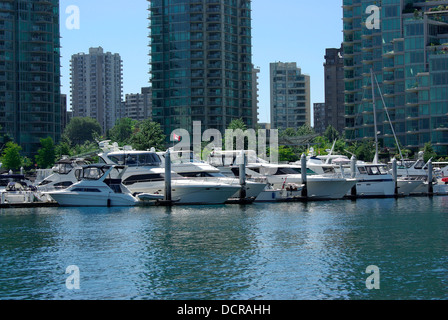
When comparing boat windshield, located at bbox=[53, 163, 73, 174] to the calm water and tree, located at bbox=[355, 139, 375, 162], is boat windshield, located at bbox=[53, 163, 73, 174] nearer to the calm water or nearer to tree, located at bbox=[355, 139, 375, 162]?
the calm water

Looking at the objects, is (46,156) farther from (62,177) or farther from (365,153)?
(62,177)

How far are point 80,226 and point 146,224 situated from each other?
14.8 ft

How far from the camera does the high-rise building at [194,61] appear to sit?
163625mm

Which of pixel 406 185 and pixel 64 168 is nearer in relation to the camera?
pixel 64 168

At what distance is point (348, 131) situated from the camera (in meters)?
164

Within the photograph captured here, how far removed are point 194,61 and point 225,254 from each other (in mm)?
130169

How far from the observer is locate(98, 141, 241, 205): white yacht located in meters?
65.1

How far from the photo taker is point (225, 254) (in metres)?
37.3

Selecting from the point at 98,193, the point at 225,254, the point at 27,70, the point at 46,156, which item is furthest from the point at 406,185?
the point at 27,70

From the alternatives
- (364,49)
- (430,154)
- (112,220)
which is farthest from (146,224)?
(364,49)
